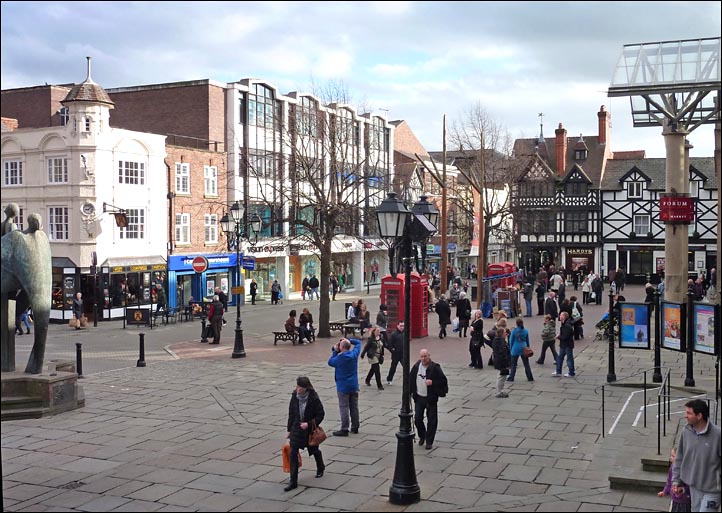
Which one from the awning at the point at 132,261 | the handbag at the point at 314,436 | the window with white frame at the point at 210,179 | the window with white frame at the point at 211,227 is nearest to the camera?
the handbag at the point at 314,436

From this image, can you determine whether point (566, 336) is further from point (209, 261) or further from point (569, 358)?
point (209, 261)

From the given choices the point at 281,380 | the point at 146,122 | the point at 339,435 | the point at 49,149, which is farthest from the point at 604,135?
the point at 339,435

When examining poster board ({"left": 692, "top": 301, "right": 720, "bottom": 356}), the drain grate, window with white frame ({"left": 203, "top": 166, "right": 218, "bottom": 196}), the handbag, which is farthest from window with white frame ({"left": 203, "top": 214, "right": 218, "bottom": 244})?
the handbag

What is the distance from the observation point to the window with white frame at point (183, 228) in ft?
123

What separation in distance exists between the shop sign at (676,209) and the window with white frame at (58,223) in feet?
81.5

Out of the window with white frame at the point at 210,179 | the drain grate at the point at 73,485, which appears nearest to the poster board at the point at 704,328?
the drain grate at the point at 73,485

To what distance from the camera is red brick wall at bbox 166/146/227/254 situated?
122 feet

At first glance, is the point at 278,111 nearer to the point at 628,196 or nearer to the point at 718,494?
the point at 628,196

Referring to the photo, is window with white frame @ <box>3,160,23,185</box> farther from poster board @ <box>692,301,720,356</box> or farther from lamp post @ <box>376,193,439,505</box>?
poster board @ <box>692,301,720,356</box>

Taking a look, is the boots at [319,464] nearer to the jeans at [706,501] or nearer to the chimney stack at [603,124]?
the jeans at [706,501]

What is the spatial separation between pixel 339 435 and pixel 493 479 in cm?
348

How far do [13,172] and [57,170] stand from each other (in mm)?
2970

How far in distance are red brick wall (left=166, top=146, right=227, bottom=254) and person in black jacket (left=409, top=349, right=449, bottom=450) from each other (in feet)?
85.9

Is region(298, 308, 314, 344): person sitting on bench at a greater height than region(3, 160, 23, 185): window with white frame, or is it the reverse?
region(3, 160, 23, 185): window with white frame
